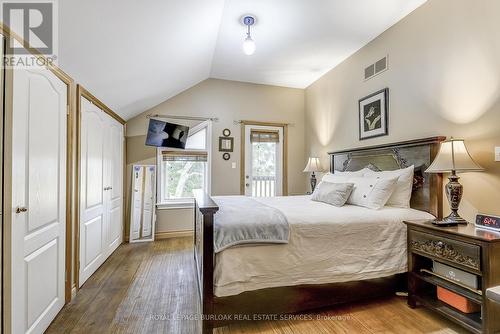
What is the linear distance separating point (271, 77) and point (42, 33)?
3.39m

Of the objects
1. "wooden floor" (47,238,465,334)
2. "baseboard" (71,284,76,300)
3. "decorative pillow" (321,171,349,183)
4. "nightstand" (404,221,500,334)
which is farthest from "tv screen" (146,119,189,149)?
"nightstand" (404,221,500,334)

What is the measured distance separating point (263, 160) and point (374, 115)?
2.17 m

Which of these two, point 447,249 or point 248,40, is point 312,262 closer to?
point 447,249

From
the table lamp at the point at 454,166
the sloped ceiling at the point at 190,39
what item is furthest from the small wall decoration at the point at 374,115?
the table lamp at the point at 454,166

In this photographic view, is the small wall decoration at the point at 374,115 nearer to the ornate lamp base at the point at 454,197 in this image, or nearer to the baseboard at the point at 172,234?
the ornate lamp base at the point at 454,197

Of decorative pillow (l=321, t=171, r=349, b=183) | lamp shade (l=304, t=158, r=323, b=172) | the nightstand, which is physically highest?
lamp shade (l=304, t=158, r=323, b=172)

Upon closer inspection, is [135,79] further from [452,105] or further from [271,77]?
[452,105]

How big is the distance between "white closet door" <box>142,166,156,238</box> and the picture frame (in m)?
1.23

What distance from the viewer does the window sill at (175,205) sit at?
163 inches

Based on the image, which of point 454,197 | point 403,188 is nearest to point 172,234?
point 403,188

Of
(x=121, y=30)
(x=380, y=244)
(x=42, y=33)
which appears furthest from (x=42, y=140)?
(x=380, y=244)

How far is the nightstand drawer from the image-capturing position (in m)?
1.60

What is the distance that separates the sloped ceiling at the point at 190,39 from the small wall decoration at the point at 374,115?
769 mm

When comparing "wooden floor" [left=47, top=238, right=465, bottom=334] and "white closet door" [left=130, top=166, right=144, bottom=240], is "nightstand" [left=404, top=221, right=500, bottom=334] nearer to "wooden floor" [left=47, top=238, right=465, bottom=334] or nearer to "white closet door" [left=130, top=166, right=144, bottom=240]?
"wooden floor" [left=47, top=238, right=465, bottom=334]
